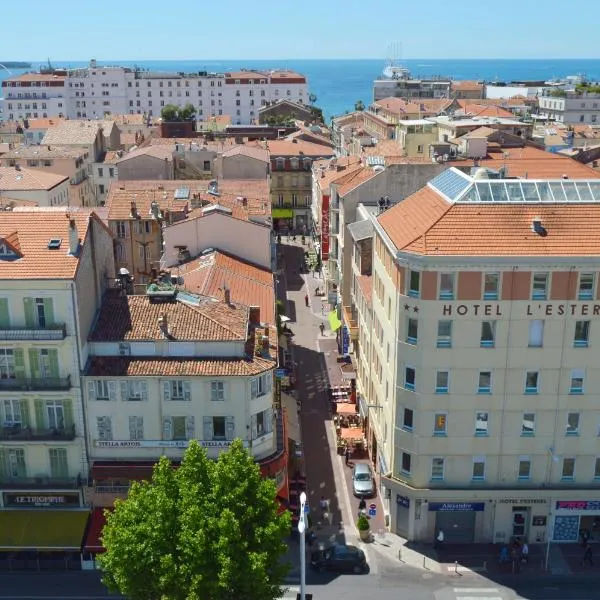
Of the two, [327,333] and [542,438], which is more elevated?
[542,438]

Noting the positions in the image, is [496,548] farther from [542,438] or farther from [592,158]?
[592,158]

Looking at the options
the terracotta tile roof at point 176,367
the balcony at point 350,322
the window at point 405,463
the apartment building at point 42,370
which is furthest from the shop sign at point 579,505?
the apartment building at point 42,370

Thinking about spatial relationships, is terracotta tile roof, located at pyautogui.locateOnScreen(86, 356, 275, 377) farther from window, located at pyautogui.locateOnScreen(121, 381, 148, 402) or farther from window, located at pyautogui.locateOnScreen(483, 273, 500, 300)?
window, located at pyautogui.locateOnScreen(483, 273, 500, 300)

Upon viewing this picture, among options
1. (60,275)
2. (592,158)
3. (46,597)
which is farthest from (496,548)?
(592,158)

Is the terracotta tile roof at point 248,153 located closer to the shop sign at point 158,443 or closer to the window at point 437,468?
the shop sign at point 158,443

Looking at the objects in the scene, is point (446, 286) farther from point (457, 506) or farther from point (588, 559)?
point (588, 559)

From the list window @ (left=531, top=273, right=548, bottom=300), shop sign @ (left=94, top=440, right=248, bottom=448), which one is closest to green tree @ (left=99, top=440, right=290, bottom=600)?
shop sign @ (left=94, top=440, right=248, bottom=448)
